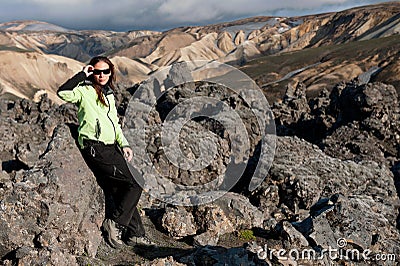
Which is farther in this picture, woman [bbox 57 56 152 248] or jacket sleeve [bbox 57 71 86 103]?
woman [bbox 57 56 152 248]

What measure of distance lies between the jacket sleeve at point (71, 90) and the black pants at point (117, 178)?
2.95 ft

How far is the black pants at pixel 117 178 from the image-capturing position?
7141mm

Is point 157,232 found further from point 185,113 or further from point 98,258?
point 185,113

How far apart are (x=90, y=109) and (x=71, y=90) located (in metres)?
0.47

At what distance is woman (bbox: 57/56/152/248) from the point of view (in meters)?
6.90

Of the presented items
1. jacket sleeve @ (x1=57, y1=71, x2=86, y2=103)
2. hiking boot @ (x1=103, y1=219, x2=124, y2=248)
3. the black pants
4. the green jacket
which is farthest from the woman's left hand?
jacket sleeve @ (x1=57, y1=71, x2=86, y2=103)

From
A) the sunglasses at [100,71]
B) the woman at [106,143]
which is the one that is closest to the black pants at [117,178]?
the woman at [106,143]

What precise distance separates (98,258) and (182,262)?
1662 mm

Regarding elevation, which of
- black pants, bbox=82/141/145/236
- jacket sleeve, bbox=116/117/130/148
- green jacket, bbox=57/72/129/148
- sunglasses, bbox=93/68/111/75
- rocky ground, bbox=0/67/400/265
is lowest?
rocky ground, bbox=0/67/400/265

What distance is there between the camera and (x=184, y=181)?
10.9 meters

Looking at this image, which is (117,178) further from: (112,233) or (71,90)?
(71,90)

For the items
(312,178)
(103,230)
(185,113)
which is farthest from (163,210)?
(185,113)

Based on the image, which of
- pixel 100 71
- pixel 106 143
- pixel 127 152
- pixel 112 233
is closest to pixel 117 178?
pixel 127 152

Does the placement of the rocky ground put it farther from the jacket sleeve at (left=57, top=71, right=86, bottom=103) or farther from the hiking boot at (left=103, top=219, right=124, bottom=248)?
the jacket sleeve at (left=57, top=71, right=86, bottom=103)
